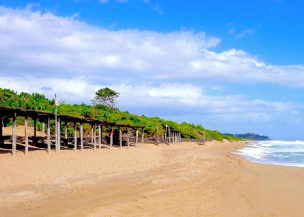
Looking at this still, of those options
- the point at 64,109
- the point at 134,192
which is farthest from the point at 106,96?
the point at 134,192

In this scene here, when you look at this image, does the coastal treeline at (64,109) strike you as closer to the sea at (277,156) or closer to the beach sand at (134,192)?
the sea at (277,156)

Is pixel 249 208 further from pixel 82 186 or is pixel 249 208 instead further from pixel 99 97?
pixel 99 97

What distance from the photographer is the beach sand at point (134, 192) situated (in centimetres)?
820

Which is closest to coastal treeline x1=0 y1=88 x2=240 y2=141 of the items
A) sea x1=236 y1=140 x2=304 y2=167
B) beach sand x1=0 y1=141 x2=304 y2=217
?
sea x1=236 y1=140 x2=304 y2=167

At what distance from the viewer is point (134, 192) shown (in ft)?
34.2

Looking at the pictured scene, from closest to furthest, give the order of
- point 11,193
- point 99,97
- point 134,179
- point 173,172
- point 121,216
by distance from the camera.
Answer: point 121,216
point 11,193
point 134,179
point 173,172
point 99,97

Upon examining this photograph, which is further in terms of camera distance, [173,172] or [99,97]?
Answer: [99,97]

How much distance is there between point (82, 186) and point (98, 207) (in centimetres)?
314

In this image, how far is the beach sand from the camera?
8.20 metres

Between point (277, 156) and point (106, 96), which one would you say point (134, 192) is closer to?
point (277, 156)

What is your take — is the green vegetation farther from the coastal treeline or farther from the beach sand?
the beach sand

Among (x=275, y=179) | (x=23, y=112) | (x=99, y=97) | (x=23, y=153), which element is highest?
(x=99, y=97)

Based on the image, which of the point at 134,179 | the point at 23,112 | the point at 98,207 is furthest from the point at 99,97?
the point at 98,207

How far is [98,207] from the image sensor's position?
8.34 m
